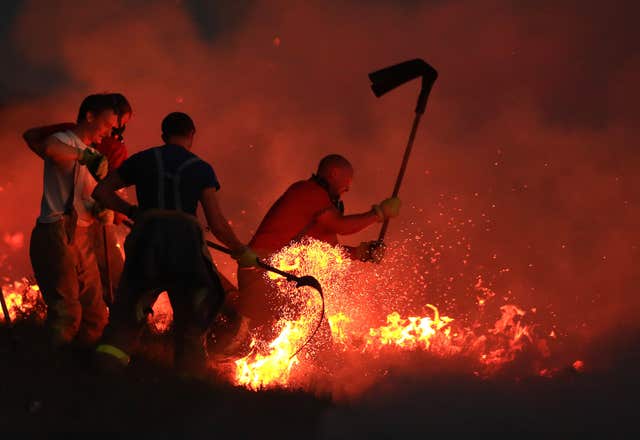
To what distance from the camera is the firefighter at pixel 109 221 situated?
25.1 feet

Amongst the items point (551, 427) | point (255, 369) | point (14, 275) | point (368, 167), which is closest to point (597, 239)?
point (368, 167)

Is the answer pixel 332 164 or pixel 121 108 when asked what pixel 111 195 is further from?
pixel 332 164

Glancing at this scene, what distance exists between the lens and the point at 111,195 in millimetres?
6922

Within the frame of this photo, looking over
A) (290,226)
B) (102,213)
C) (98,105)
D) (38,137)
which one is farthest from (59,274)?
(290,226)

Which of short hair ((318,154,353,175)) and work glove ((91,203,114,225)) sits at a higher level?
short hair ((318,154,353,175))

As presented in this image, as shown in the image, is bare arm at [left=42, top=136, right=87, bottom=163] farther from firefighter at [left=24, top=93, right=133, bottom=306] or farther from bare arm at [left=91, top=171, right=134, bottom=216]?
bare arm at [left=91, top=171, right=134, bottom=216]

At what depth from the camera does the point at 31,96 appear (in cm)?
1280

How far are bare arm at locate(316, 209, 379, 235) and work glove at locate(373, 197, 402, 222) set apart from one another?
0.03 m

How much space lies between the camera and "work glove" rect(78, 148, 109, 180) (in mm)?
7336

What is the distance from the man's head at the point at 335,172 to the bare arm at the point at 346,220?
0.26 meters

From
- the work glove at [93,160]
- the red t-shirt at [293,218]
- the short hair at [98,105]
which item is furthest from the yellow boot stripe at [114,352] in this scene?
the red t-shirt at [293,218]

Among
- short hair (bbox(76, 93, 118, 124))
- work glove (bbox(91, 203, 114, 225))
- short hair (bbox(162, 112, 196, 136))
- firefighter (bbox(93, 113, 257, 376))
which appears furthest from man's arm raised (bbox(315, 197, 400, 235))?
short hair (bbox(76, 93, 118, 124))

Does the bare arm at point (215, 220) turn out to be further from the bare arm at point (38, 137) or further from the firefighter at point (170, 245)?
the bare arm at point (38, 137)

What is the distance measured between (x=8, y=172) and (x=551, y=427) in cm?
661
